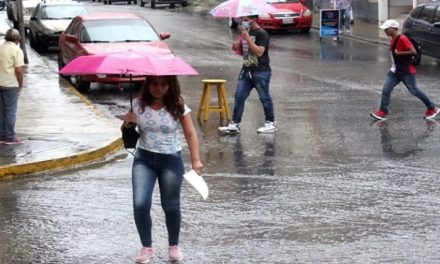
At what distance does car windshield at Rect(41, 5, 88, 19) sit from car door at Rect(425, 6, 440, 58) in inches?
426

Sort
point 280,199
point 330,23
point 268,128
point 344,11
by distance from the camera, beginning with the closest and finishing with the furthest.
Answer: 1. point 280,199
2. point 268,128
3. point 330,23
4. point 344,11

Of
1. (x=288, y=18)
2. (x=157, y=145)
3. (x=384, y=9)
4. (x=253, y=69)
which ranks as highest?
(x=157, y=145)

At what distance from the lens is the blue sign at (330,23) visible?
93.2 feet

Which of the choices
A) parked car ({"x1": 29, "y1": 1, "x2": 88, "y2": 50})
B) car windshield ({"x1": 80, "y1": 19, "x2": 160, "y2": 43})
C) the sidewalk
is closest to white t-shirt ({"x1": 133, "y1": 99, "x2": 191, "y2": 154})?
the sidewalk

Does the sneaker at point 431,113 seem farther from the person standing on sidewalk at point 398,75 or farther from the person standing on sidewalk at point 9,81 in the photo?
the person standing on sidewalk at point 9,81

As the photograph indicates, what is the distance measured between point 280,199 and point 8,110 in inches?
180

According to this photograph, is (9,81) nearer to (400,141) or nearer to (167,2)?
(400,141)

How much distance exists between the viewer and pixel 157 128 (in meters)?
6.54

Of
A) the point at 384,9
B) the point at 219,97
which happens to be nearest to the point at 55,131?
the point at 219,97

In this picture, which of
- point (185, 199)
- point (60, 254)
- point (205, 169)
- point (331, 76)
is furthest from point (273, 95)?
point (60, 254)

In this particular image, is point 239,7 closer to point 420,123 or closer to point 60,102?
point 420,123

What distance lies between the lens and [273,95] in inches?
658

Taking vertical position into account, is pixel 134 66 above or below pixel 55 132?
above

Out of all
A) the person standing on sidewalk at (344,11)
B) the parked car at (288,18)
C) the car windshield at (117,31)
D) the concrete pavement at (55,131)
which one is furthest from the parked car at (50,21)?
the person standing on sidewalk at (344,11)
